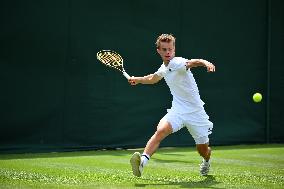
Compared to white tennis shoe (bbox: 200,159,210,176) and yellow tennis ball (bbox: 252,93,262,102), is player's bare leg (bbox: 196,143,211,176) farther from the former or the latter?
yellow tennis ball (bbox: 252,93,262,102)

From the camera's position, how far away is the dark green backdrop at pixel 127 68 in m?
9.99

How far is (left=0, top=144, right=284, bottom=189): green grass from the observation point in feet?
20.3

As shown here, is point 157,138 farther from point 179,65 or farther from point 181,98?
point 179,65

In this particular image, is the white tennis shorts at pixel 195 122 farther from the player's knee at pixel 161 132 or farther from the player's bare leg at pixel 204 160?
the player's knee at pixel 161 132

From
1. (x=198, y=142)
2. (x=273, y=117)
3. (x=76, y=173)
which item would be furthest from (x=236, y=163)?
(x=273, y=117)

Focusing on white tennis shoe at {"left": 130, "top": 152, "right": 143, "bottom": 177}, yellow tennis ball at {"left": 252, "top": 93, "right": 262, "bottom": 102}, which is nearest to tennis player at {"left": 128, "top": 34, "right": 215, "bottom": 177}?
white tennis shoe at {"left": 130, "top": 152, "right": 143, "bottom": 177}

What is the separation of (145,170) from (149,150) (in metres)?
1.14

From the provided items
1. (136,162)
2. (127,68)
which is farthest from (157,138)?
(127,68)

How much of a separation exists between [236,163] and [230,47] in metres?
4.13

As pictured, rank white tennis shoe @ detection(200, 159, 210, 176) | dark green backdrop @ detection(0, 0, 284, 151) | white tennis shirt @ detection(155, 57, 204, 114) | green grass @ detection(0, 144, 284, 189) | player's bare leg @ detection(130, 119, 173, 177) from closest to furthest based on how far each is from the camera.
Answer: green grass @ detection(0, 144, 284, 189), player's bare leg @ detection(130, 119, 173, 177), white tennis shirt @ detection(155, 57, 204, 114), white tennis shoe @ detection(200, 159, 210, 176), dark green backdrop @ detection(0, 0, 284, 151)

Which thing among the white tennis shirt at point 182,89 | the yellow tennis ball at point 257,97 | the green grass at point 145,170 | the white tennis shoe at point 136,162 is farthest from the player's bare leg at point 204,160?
the yellow tennis ball at point 257,97

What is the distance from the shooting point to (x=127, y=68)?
11062mm

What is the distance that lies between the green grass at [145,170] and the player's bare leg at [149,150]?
6.0 inches

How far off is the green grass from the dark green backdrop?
56 centimetres
